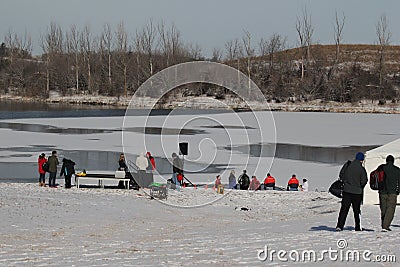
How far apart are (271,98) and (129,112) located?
24.5 m

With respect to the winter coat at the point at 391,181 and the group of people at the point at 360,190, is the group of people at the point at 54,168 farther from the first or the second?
the winter coat at the point at 391,181

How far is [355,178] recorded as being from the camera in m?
9.74

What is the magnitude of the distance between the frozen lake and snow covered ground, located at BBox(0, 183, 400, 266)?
15.2 feet

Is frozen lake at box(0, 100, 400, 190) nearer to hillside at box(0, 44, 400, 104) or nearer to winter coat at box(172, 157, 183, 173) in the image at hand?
winter coat at box(172, 157, 183, 173)

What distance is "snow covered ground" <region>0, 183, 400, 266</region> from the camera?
7.96 metres

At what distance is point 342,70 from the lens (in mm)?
83375

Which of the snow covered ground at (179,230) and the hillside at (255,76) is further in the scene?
the hillside at (255,76)

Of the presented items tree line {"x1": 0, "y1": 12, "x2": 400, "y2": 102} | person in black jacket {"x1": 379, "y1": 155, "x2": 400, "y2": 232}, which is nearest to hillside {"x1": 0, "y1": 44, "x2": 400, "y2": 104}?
tree line {"x1": 0, "y1": 12, "x2": 400, "y2": 102}

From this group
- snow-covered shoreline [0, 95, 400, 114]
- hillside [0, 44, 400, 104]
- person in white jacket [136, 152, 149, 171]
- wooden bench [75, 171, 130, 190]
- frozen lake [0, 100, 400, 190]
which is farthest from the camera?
hillside [0, 44, 400, 104]

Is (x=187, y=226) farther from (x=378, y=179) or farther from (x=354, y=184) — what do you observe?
(x=378, y=179)

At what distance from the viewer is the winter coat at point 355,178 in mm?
9750

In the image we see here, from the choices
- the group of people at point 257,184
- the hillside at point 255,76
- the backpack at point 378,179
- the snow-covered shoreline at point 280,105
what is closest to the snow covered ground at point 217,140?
the group of people at point 257,184

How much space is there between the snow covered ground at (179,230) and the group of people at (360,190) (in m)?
0.27

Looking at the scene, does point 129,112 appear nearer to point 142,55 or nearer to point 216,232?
point 142,55
